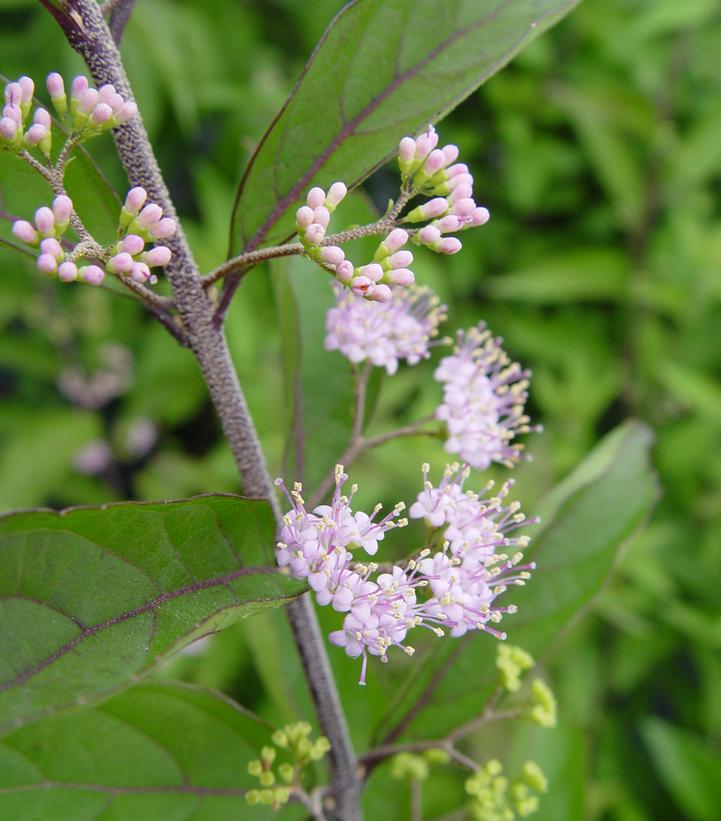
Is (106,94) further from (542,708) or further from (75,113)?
(542,708)

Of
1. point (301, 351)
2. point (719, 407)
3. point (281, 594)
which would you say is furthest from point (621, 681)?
point (281, 594)

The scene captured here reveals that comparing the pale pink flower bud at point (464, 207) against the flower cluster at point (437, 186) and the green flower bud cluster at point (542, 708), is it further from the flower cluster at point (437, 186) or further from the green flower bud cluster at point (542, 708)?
the green flower bud cluster at point (542, 708)

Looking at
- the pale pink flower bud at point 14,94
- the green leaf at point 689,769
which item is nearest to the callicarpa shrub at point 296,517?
the pale pink flower bud at point 14,94

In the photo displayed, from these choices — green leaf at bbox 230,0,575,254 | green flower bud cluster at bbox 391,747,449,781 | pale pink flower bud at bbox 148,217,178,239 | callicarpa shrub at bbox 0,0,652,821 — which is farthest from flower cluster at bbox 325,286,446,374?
green flower bud cluster at bbox 391,747,449,781

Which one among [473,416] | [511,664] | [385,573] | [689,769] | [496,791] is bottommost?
[689,769]

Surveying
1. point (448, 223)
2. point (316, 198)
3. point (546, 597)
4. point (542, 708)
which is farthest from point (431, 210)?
point (542, 708)
